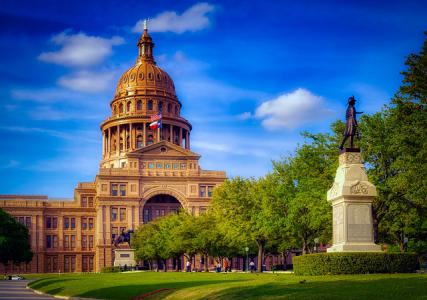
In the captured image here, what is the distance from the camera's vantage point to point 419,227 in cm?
6625

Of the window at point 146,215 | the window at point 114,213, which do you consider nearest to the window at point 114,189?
the window at point 114,213

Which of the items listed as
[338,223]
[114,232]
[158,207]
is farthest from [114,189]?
[338,223]

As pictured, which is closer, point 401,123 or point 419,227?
point 401,123

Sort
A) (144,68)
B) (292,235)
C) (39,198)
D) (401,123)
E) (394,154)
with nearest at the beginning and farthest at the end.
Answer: (401,123)
(394,154)
(292,235)
(39,198)
(144,68)

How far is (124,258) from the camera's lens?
371ft

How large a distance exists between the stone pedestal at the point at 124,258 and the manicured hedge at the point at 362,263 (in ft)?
248

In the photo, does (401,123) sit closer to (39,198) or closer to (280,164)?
(280,164)

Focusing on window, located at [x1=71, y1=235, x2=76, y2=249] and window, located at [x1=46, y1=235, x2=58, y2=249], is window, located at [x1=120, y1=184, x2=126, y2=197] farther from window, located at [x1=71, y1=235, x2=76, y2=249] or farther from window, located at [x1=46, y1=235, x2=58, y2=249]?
window, located at [x1=46, y1=235, x2=58, y2=249]

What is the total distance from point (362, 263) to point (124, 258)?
79.8m

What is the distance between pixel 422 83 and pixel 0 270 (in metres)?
128

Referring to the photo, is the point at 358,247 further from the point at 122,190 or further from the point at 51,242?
the point at 51,242

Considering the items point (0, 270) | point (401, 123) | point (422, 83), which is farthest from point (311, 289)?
point (0, 270)

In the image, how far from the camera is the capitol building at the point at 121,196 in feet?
486

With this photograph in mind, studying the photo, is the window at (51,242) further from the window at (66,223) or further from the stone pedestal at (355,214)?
the stone pedestal at (355,214)
